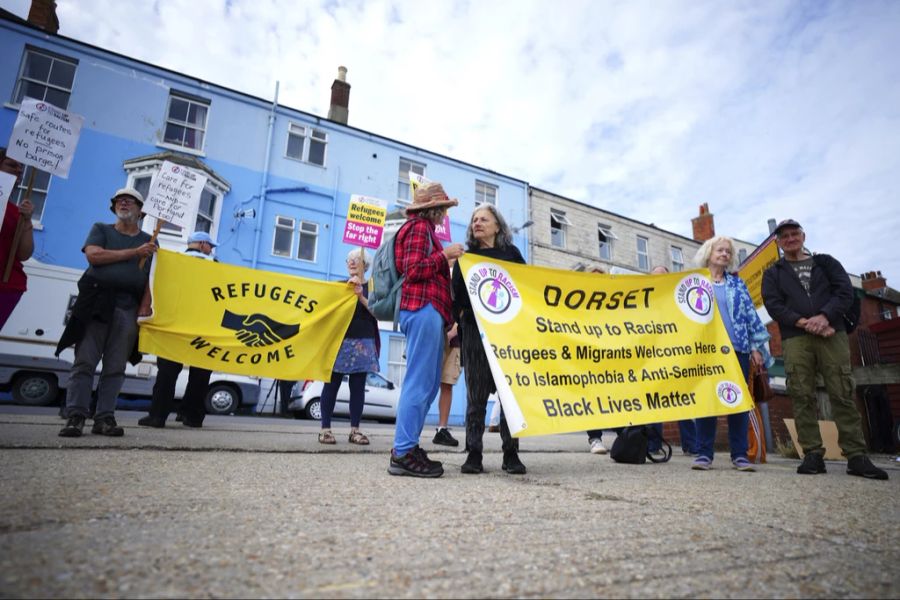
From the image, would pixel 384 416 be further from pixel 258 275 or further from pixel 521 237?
pixel 521 237

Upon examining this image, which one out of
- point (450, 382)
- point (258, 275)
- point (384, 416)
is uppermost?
point (258, 275)

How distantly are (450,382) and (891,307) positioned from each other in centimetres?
2558

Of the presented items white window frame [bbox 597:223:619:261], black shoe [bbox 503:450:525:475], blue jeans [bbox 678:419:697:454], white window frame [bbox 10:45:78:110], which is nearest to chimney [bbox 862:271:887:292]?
white window frame [bbox 597:223:619:261]

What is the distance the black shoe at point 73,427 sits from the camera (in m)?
3.21

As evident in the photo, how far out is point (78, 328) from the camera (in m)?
3.50

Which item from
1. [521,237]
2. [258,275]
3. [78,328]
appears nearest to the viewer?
[78,328]

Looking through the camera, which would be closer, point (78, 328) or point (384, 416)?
point (78, 328)

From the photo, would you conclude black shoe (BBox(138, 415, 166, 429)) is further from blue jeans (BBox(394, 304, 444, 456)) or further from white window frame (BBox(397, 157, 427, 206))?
white window frame (BBox(397, 157, 427, 206))

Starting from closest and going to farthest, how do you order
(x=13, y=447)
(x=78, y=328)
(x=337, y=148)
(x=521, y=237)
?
1. (x=13, y=447)
2. (x=78, y=328)
3. (x=337, y=148)
4. (x=521, y=237)

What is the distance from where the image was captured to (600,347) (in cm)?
332

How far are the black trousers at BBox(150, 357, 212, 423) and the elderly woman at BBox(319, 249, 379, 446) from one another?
1.34 m

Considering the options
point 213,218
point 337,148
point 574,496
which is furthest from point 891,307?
point 213,218

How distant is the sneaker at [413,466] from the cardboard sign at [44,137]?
3.54 m

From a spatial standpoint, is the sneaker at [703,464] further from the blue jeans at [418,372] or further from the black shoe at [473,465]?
the blue jeans at [418,372]
